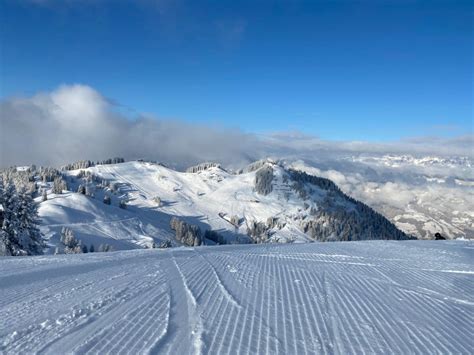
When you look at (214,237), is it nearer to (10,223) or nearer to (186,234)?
(186,234)

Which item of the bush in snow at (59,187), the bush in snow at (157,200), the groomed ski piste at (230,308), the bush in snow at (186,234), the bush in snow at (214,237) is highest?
the bush in snow at (59,187)

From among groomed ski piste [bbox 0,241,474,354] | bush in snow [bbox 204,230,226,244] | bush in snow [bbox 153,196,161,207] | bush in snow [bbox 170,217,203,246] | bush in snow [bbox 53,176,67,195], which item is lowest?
bush in snow [bbox 204,230,226,244]

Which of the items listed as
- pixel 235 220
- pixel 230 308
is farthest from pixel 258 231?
pixel 230 308

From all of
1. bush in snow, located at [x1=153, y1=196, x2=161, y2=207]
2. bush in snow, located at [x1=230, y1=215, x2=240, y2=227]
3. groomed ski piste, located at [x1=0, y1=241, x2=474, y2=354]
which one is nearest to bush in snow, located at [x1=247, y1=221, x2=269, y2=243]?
bush in snow, located at [x1=230, y1=215, x2=240, y2=227]

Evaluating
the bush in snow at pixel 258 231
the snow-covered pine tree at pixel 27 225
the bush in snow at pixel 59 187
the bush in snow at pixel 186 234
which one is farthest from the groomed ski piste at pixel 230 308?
the bush in snow at pixel 258 231

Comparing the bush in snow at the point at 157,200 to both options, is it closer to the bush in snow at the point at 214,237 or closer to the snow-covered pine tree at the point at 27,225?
the bush in snow at the point at 214,237

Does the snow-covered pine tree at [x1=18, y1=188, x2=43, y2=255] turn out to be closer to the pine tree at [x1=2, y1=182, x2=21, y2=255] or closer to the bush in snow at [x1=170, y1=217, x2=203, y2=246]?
the pine tree at [x1=2, y1=182, x2=21, y2=255]

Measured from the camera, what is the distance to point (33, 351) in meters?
5.22

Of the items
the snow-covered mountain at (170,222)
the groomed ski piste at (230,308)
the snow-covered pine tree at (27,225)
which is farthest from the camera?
the snow-covered mountain at (170,222)

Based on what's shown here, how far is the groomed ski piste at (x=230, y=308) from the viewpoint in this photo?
19.1ft

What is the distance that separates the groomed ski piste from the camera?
581cm

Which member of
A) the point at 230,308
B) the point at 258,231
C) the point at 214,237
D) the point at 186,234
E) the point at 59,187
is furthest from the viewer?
→ the point at 258,231

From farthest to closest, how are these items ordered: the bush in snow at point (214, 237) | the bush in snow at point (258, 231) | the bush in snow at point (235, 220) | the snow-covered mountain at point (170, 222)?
the bush in snow at point (235, 220) < the bush in snow at point (258, 231) < the bush in snow at point (214, 237) < the snow-covered mountain at point (170, 222)

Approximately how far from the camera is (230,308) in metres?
7.69
